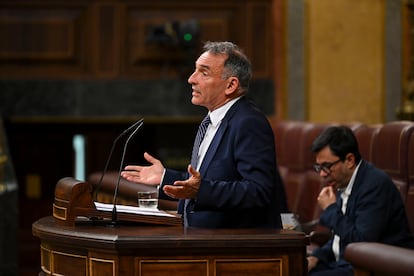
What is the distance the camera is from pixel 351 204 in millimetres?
4418

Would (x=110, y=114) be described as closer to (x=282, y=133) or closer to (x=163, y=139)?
(x=163, y=139)

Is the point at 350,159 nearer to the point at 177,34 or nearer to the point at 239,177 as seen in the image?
the point at 239,177

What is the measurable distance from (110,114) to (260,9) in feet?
4.81

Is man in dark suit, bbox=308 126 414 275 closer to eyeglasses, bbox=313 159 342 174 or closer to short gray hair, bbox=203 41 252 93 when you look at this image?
eyeglasses, bbox=313 159 342 174

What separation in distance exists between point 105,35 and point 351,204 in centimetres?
422

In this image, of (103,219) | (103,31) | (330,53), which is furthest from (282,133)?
(103,219)

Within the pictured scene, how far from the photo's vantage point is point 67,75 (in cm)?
827

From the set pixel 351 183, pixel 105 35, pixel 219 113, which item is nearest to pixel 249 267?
pixel 219 113

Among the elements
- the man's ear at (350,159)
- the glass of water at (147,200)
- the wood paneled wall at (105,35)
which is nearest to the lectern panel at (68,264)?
the glass of water at (147,200)

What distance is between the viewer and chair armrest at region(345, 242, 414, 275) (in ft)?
8.60

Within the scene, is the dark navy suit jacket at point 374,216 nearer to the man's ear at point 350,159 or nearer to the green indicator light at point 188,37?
the man's ear at point 350,159

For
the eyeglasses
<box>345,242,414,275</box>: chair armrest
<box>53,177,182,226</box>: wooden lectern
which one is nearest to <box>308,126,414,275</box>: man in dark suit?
the eyeglasses

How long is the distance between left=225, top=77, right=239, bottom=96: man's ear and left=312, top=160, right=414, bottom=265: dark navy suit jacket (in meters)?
0.91

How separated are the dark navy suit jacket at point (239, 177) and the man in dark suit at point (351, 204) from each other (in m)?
0.72
